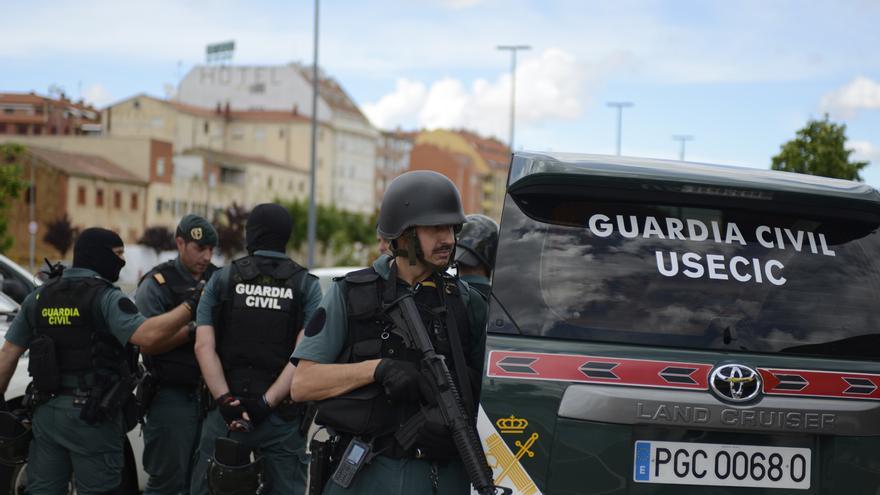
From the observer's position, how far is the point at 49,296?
20.8 feet

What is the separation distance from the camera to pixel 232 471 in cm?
595

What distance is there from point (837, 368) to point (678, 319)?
51cm

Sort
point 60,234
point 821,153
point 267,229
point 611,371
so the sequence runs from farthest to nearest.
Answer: point 60,234 < point 821,153 < point 267,229 < point 611,371

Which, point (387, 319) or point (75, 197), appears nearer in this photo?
point (387, 319)

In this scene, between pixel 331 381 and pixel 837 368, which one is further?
pixel 331 381

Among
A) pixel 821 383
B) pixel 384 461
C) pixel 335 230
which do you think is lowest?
pixel 335 230

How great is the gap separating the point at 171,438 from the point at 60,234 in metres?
65.9

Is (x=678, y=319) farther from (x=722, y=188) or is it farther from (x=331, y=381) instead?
(x=331, y=381)

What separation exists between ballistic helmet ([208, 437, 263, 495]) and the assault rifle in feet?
7.36

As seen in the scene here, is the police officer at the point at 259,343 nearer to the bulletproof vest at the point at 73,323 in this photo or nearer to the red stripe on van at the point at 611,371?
the bulletproof vest at the point at 73,323

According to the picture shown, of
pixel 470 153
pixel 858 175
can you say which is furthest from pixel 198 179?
pixel 858 175

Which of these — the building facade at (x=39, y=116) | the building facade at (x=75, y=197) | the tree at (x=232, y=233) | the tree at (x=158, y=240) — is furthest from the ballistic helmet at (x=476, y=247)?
the building facade at (x=39, y=116)

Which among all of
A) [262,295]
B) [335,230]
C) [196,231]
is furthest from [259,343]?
[335,230]

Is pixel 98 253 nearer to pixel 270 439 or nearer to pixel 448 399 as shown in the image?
pixel 270 439
